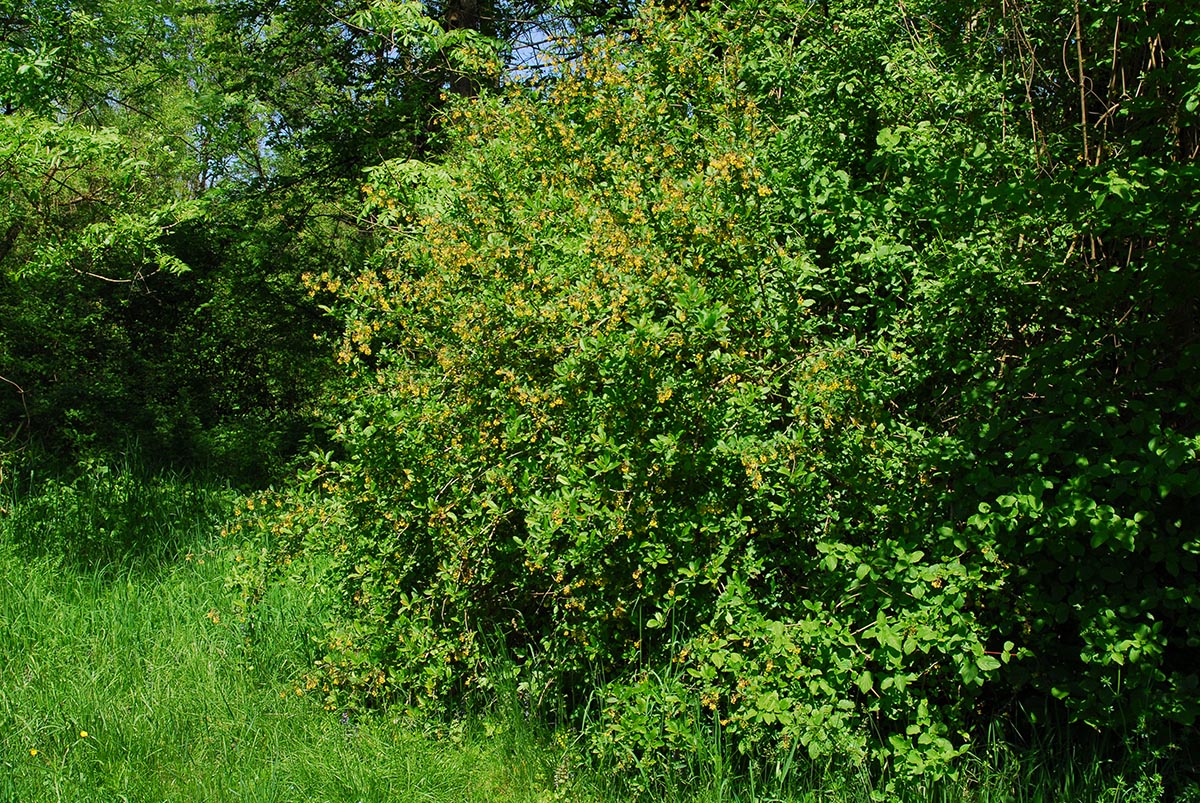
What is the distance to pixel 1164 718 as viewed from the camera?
3402mm

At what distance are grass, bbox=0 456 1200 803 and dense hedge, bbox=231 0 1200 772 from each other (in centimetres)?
17

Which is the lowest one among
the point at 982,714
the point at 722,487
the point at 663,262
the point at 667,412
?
the point at 982,714

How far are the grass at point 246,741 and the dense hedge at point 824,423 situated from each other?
0.17 m

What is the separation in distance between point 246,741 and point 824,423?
2.64 m

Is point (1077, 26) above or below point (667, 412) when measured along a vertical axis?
above

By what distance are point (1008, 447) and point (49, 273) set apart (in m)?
5.89

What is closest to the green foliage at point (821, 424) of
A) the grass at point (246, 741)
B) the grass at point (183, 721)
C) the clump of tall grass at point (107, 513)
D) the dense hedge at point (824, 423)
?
the dense hedge at point (824, 423)

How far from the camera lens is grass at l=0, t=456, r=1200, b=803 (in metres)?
3.49

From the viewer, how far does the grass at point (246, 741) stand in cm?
349

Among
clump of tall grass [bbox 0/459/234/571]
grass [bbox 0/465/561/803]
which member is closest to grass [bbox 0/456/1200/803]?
grass [bbox 0/465/561/803]

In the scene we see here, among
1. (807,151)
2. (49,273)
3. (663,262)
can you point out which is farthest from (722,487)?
(49,273)

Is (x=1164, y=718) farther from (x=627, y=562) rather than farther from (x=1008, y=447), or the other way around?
(x=627, y=562)

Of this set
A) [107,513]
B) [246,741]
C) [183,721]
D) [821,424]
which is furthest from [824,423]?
[107,513]

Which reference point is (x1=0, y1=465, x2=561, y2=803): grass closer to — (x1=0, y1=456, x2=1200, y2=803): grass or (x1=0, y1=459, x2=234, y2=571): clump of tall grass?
(x1=0, y1=456, x2=1200, y2=803): grass
